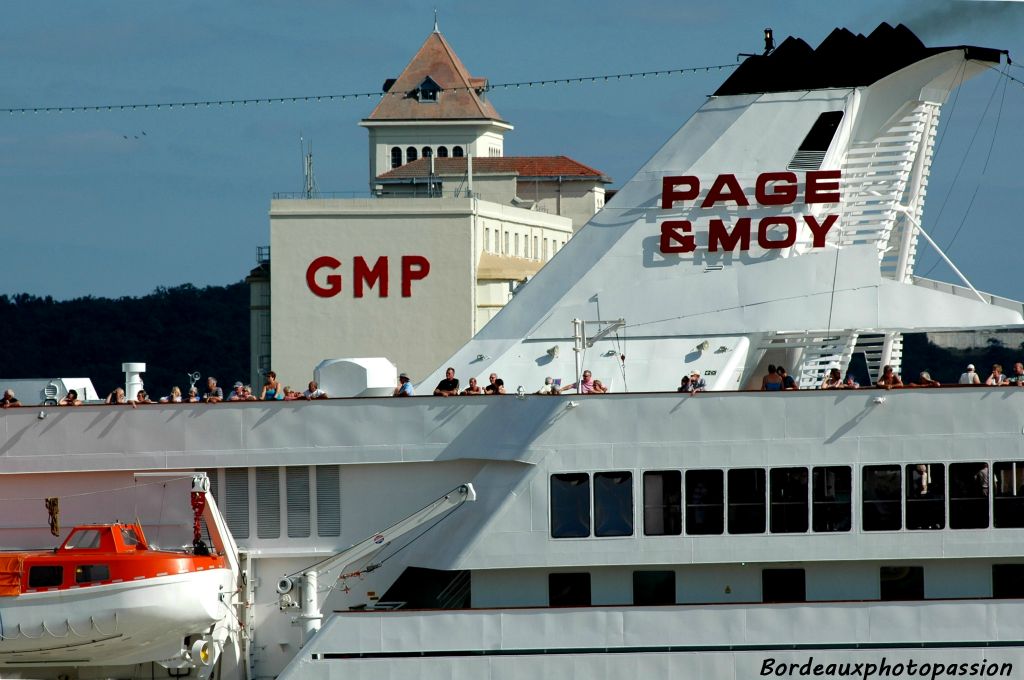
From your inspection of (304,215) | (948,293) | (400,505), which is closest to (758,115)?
(948,293)

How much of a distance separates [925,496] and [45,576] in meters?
10.7

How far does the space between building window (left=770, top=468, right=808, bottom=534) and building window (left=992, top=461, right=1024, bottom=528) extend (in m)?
2.37

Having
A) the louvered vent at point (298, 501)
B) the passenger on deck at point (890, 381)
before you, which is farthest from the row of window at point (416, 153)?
the passenger on deck at point (890, 381)

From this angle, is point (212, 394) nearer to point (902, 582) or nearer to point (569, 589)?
point (569, 589)

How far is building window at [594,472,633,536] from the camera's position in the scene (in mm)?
20969

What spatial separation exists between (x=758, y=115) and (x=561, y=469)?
628cm

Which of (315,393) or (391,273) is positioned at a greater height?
(391,273)

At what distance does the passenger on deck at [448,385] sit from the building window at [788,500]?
429 centimetres

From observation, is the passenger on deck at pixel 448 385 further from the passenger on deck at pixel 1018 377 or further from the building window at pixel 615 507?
the passenger on deck at pixel 1018 377

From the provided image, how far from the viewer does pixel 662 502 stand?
2098 cm

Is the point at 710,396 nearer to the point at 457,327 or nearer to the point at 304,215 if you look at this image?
the point at 304,215

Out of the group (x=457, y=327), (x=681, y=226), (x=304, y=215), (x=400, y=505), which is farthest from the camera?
(x=457, y=327)

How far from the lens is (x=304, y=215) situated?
2483 inches

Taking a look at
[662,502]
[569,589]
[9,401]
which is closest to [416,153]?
[9,401]
